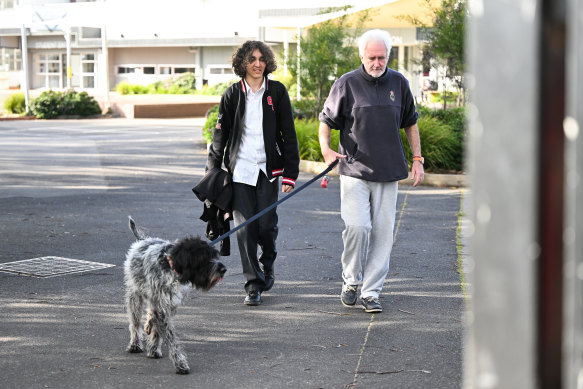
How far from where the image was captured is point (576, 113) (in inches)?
41.2

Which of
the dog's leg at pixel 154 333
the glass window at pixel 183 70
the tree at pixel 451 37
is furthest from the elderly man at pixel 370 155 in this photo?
the glass window at pixel 183 70

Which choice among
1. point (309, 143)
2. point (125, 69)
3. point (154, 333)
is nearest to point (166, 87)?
point (125, 69)

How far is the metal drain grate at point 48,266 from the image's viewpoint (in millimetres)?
7254

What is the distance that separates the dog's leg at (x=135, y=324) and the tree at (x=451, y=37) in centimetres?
1281

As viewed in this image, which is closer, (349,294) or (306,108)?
(349,294)

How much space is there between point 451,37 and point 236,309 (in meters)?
11.9

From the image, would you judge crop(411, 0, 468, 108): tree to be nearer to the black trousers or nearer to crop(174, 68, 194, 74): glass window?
the black trousers

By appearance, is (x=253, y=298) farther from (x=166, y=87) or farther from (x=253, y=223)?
(x=166, y=87)

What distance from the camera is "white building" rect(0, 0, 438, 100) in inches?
1838

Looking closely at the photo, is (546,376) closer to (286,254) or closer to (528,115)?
(528,115)

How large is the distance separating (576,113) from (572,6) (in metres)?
0.14

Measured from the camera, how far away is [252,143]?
6.32m

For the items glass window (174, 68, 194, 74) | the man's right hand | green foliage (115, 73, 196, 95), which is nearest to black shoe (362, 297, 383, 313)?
the man's right hand

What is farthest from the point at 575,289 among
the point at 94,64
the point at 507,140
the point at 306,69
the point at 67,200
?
the point at 94,64
